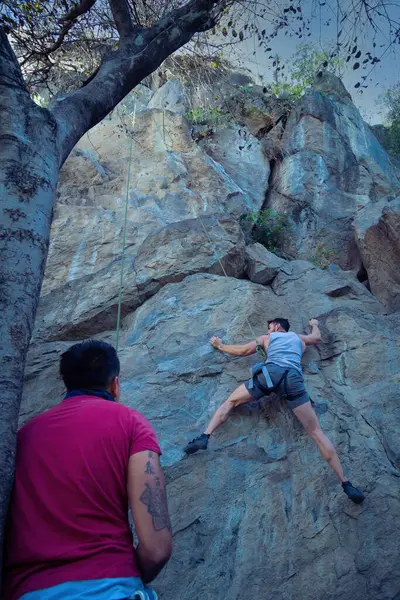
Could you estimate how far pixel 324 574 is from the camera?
3.99m

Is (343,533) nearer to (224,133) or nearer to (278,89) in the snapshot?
(224,133)

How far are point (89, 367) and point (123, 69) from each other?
9.49 feet

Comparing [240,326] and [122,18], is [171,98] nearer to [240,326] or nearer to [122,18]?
[240,326]

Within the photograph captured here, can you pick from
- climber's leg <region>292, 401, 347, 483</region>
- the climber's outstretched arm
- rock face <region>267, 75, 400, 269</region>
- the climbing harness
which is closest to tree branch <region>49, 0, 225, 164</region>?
the climbing harness

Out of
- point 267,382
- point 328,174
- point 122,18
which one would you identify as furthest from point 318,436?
point 328,174

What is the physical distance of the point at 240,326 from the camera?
21.7 feet

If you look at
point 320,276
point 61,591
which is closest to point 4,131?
point 61,591

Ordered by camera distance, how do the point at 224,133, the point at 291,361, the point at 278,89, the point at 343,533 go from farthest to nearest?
the point at 278,89 < the point at 224,133 < the point at 291,361 < the point at 343,533

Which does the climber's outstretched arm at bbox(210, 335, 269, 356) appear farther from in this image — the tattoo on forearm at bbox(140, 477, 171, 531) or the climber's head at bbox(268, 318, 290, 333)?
the tattoo on forearm at bbox(140, 477, 171, 531)

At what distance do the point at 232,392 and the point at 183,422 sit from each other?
64 centimetres

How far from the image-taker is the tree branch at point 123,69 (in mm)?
3699

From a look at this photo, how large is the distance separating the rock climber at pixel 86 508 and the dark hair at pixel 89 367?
18 centimetres

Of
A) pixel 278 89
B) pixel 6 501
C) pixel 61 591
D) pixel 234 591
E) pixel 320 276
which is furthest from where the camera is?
pixel 278 89

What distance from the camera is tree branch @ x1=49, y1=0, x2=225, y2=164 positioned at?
3.70 meters
